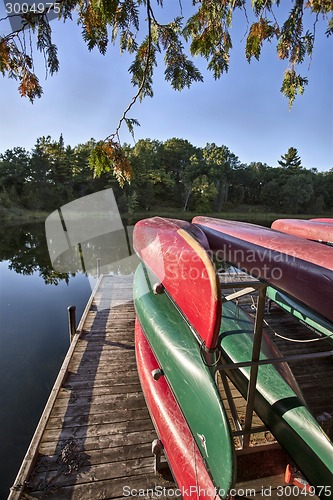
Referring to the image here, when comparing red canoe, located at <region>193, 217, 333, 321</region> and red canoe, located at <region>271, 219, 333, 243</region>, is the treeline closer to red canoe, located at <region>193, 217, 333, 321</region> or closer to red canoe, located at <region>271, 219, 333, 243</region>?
red canoe, located at <region>271, 219, 333, 243</region>

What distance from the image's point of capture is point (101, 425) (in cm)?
309

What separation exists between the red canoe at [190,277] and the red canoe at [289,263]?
36cm

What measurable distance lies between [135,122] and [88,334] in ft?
13.2

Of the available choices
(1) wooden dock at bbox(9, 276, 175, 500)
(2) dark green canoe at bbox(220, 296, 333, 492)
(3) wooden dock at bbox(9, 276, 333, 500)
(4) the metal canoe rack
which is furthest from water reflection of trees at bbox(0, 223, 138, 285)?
(4) the metal canoe rack

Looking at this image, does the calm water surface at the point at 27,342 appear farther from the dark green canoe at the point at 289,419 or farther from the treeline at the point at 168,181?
the treeline at the point at 168,181

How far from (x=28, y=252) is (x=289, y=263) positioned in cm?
1763

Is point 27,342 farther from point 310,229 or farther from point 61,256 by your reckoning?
point 61,256

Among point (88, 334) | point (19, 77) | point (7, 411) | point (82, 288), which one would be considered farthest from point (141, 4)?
point (82, 288)

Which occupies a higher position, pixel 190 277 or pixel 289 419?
pixel 190 277

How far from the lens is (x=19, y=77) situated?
2.10m

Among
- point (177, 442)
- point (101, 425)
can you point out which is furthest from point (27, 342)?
point (177, 442)

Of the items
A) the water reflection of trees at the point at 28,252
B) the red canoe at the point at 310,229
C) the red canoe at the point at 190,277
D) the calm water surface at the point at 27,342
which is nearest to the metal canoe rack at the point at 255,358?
the red canoe at the point at 190,277

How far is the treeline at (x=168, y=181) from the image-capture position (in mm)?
28953

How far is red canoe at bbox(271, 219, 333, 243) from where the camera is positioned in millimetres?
3662
